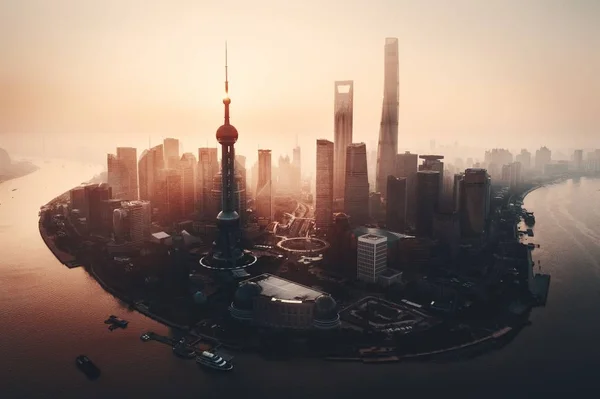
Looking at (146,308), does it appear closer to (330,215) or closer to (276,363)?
(276,363)

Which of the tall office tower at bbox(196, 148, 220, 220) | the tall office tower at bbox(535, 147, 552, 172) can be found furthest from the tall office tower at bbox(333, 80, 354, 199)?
the tall office tower at bbox(535, 147, 552, 172)

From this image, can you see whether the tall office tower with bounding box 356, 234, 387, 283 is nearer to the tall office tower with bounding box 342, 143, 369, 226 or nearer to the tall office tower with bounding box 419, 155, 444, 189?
the tall office tower with bounding box 342, 143, 369, 226

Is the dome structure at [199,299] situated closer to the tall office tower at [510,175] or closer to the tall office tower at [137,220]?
the tall office tower at [137,220]

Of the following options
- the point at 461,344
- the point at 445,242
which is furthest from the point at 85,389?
the point at 445,242

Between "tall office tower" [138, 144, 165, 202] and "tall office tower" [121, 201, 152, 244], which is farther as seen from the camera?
"tall office tower" [138, 144, 165, 202]

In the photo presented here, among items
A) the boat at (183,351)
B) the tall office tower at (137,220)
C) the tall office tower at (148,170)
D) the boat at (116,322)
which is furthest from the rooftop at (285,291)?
the tall office tower at (148,170)
